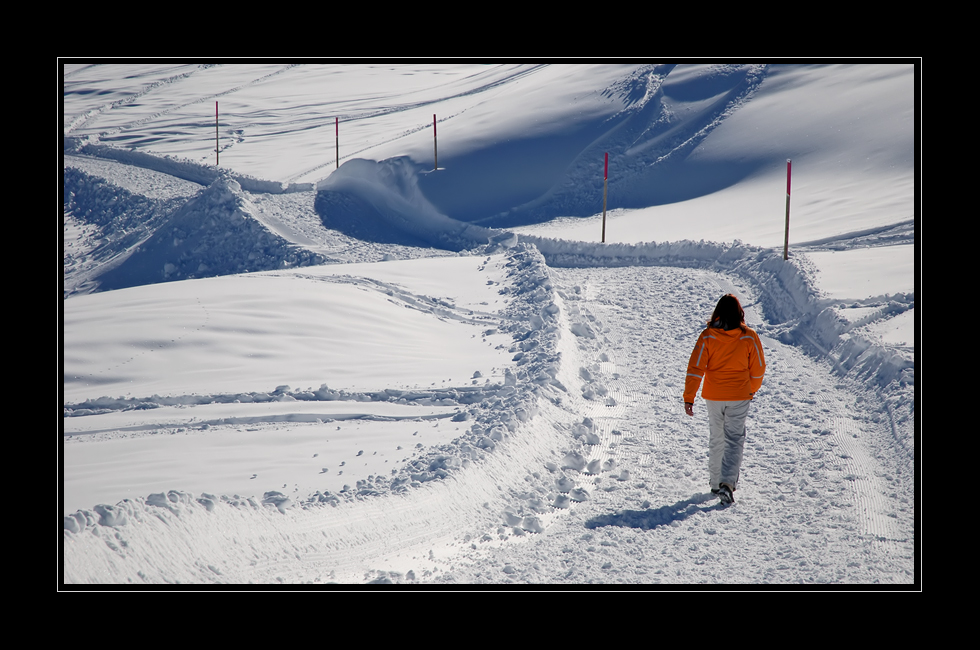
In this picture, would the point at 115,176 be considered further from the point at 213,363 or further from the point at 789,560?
the point at 789,560

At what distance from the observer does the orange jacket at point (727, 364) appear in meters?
5.38

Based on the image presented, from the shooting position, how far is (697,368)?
214 inches

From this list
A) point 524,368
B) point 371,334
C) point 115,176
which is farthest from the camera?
point 115,176

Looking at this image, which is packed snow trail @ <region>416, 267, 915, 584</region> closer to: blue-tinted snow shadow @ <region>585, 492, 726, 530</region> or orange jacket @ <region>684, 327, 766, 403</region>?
blue-tinted snow shadow @ <region>585, 492, 726, 530</region>

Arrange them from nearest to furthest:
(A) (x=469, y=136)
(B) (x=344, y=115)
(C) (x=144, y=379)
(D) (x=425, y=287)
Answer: (C) (x=144, y=379) < (D) (x=425, y=287) < (A) (x=469, y=136) < (B) (x=344, y=115)

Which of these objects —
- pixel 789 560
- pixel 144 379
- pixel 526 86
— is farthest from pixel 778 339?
pixel 526 86

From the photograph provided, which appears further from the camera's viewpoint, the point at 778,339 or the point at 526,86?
the point at 526,86

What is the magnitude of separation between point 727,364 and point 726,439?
55 cm

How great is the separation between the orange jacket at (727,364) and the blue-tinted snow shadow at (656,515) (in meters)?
0.74

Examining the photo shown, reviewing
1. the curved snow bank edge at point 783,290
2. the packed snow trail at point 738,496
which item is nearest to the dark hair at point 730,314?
the packed snow trail at point 738,496

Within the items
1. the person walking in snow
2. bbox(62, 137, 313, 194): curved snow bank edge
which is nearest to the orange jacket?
the person walking in snow

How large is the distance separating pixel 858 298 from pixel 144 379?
7766mm

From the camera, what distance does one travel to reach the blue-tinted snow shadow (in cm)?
519

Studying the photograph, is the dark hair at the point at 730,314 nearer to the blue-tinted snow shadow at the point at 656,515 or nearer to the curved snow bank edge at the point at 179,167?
the blue-tinted snow shadow at the point at 656,515
